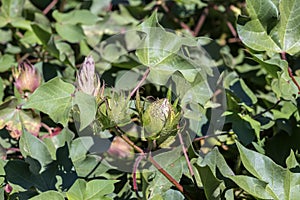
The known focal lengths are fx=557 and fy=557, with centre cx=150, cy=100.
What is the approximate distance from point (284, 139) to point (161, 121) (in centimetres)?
38

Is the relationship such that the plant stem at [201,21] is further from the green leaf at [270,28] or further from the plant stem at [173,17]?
the green leaf at [270,28]

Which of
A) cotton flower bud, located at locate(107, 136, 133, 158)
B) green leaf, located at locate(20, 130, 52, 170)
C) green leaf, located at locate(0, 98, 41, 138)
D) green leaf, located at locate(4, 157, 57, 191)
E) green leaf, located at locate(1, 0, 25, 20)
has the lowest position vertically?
cotton flower bud, located at locate(107, 136, 133, 158)

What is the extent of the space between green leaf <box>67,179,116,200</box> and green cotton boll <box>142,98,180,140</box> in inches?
4.8

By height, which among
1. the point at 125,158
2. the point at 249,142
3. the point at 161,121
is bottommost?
the point at 125,158

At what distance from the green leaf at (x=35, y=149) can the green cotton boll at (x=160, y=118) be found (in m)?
0.23

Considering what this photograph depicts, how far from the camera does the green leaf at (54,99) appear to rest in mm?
982

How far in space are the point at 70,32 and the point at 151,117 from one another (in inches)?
27.1

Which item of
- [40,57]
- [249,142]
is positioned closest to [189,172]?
[249,142]

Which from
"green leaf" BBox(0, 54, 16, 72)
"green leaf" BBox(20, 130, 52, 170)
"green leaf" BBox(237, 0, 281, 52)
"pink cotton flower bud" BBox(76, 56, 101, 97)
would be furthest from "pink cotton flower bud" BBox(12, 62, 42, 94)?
"green leaf" BBox(237, 0, 281, 52)

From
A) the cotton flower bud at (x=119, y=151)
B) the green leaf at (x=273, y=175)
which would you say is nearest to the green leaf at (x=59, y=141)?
the cotton flower bud at (x=119, y=151)

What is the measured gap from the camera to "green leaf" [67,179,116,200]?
907 mm

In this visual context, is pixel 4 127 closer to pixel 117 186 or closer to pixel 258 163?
pixel 117 186

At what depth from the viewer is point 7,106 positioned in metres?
1.22

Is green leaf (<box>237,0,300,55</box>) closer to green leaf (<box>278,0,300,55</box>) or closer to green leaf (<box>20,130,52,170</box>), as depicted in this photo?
green leaf (<box>278,0,300,55</box>)
